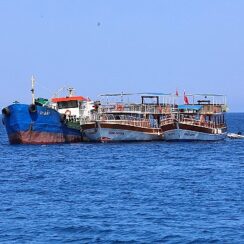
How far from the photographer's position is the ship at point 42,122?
8500 centimetres

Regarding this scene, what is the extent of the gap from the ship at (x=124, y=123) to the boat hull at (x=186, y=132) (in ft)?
5.85

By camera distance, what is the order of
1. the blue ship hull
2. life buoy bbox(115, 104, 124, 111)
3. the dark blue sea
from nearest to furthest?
the dark blue sea
the blue ship hull
life buoy bbox(115, 104, 124, 111)

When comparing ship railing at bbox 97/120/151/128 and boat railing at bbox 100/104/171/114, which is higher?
boat railing at bbox 100/104/171/114

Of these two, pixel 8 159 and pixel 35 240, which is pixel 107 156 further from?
pixel 35 240

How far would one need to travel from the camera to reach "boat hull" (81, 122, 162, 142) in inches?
3553

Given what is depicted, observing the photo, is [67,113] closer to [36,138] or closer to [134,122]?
[36,138]

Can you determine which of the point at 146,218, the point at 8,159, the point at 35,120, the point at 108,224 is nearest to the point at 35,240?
the point at 108,224

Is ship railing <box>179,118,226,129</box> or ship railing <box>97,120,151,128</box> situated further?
ship railing <box>179,118,226,129</box>

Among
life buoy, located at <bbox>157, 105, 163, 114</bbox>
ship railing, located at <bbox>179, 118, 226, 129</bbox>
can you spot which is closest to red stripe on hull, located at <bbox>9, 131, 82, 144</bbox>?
life buoy, located at <bbox>157, 105, 163, 114</bbox>

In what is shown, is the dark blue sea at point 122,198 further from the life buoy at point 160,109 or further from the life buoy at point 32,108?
the life buoy at point 160,109

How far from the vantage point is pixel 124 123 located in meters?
90.2

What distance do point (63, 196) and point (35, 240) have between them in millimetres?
12181

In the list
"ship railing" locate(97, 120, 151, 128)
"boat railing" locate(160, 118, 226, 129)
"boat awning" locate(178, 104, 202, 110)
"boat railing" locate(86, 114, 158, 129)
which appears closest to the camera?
"ship railing" locate(97, 120, 151, 128)

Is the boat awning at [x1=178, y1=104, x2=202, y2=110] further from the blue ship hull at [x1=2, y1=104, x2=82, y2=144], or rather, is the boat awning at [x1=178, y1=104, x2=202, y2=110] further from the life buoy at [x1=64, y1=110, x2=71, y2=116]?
the blue ship hull at [x1=2, y1=104, x2=82, y2=144]
